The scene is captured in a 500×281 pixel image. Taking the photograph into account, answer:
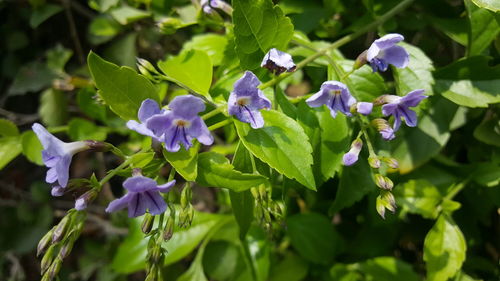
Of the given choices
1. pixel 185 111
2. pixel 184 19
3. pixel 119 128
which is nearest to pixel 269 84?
pixel 185 111

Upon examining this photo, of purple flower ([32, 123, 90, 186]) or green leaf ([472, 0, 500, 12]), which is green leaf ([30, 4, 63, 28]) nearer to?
purple flower ([32, 123, 90, 186])

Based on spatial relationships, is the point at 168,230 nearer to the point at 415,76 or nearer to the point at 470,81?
the point at 415,76

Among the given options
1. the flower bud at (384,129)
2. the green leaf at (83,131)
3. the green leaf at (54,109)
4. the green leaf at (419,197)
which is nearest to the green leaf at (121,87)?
the flower bud at (384,129)

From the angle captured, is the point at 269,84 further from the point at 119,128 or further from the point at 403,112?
the point at 119,128

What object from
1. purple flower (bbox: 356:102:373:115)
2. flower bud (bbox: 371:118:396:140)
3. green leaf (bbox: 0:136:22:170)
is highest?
purple flower (bbox: 356:102:373:115)

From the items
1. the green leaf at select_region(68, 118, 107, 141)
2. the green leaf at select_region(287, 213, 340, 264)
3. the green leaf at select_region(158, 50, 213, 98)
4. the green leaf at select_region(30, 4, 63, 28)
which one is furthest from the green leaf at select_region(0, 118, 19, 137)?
the green leaf at select_region(287, 213, 340, 264)

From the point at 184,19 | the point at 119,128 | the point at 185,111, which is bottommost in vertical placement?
the point at 119,128

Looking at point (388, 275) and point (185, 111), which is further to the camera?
point (388, 275)
